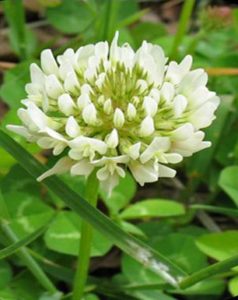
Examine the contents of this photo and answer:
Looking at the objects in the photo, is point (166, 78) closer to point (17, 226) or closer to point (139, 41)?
point (17, 226)

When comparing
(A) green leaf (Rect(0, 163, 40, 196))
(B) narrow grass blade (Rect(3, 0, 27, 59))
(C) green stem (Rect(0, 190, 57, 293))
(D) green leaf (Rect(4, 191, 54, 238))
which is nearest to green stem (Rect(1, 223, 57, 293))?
(C) green stem (Rect(0, 190, 57, 293))

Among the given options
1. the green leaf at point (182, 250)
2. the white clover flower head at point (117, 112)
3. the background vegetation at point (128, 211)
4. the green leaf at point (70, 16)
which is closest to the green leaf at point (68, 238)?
the background vegetation at point (128, 211)

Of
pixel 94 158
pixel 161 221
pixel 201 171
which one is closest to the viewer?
pixel 94 158

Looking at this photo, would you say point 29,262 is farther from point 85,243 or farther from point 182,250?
point 182,250

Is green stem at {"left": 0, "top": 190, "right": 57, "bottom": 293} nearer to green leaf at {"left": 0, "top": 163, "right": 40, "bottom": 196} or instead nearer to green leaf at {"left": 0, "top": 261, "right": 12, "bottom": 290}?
green leaf at {"left": 0, "top": 261, "right": 12, "bottom": 290}

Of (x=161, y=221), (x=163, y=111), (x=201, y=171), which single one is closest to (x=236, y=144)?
(x=201, y=171)

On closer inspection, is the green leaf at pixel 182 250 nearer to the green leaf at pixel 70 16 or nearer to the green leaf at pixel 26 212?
the green leaf at pixel 26 212

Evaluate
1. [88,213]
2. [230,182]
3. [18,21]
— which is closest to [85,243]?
[88,213]
